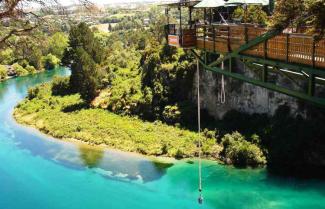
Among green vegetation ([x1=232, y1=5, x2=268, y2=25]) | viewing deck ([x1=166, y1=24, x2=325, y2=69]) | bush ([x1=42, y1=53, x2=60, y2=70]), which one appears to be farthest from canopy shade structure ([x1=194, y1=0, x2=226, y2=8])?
bush ([x1=42, y1=53, x2=60, y2=70])

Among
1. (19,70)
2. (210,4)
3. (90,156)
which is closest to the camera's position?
(210,4)

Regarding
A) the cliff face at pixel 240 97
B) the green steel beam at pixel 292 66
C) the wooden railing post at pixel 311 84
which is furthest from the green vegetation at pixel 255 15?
the wooden railing post at pixel 311 84

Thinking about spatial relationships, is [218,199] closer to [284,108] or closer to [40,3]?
[284,108]

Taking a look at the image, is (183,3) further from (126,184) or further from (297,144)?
(126,184)

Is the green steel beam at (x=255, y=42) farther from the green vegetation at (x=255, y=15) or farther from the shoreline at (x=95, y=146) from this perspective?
the shoreline at (x=95, y=146)

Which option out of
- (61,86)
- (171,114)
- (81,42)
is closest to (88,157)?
(171,114)

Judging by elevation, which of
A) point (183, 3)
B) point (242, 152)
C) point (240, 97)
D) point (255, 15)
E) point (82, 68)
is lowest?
point (242, 152)

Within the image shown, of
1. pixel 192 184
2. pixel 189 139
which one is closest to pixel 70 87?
pixel 189 139
